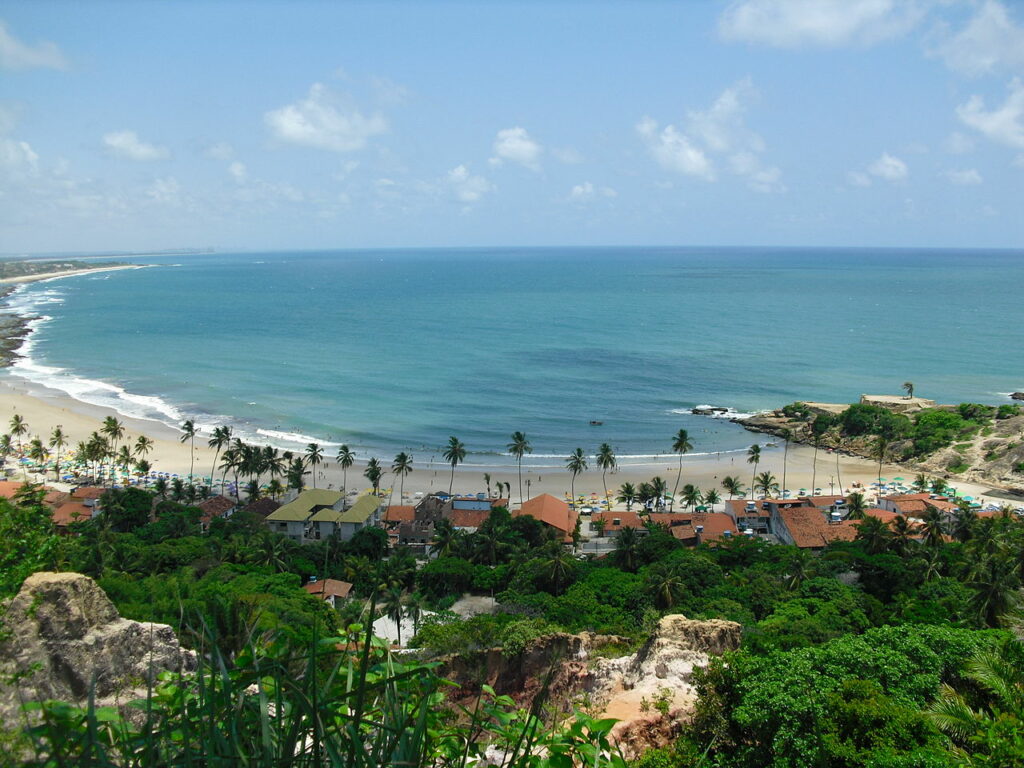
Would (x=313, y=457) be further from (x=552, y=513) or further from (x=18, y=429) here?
(x=18, y=429)

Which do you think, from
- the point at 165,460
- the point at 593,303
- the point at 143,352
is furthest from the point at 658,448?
the point at 593,303

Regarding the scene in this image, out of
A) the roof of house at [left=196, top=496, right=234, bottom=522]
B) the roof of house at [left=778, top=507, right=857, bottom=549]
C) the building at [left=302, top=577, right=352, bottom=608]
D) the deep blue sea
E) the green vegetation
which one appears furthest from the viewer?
the deep blue sea

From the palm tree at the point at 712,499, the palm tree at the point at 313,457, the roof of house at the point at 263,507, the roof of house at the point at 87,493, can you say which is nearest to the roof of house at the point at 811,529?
the palm tree at the point at 712,499

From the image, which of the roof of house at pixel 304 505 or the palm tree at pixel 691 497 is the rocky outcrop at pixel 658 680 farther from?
the palm tree at pixel 691 497

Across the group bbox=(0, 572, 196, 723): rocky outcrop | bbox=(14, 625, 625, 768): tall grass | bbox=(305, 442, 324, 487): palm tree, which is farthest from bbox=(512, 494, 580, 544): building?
bbox=(14, 625, 625, 768): tall grass

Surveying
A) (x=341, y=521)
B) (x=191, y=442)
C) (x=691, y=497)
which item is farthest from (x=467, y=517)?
(x=191, y=442)

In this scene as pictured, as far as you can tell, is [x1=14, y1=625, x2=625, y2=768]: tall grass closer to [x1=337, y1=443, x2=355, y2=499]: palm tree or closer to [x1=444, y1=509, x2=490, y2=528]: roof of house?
[x1=444, y1=509, x2=490, y2=528]: roof of house
